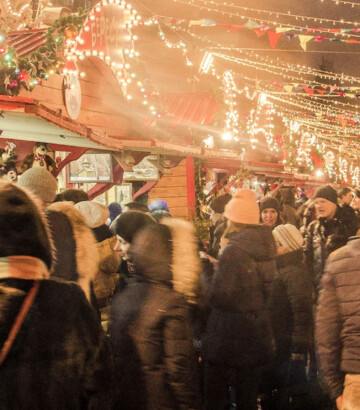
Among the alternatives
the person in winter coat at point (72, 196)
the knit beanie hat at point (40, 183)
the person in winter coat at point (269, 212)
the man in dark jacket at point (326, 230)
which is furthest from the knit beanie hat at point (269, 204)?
the knit beanie hat at point (40, 183)

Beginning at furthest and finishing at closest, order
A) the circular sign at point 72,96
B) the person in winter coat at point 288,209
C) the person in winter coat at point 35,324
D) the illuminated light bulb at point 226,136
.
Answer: the illuminated light bulb at point 226,136 < the person in winter coat at point 288,209 < the circular sign at point 72,96 < the person in winter coat at point 35,324

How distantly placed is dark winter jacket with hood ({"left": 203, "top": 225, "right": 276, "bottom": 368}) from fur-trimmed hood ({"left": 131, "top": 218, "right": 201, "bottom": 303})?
777mm

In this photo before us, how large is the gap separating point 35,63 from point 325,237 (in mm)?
4032

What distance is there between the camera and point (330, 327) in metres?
3.28

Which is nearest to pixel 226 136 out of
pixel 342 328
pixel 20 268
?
pixel 342 328

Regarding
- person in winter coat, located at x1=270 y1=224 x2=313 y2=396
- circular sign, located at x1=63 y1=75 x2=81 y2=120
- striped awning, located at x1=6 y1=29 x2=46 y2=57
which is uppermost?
striped awning, located at x1=6 y1=29 x2=46 y2=57

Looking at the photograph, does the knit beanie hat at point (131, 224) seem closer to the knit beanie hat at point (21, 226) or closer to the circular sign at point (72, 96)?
the knit beanie hat at point (21, 226)

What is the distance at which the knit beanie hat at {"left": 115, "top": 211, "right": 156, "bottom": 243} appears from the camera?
359 cm

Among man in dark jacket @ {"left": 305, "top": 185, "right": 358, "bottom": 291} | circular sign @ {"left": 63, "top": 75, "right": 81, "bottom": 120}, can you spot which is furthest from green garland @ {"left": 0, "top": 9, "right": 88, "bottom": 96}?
man in dark jacket @ {"left": 305, "top": 185, "right": 358, "bottom": 291}

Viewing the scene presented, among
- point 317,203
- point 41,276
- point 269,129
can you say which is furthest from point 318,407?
point 269,129

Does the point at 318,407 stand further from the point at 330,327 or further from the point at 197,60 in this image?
the point at 197,60

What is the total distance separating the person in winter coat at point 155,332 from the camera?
3.24 m

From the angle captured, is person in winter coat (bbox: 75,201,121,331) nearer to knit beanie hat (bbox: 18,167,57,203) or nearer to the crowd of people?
the crowd of people

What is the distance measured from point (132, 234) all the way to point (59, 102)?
21.5 feet
